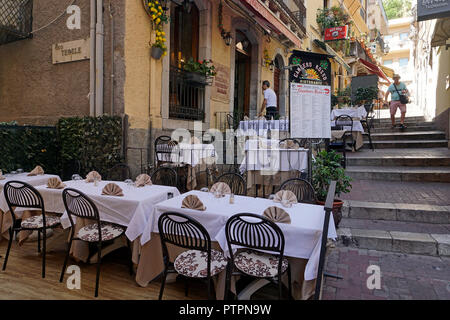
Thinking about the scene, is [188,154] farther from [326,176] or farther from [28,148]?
[28,148]

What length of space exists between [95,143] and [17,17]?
4529 mm

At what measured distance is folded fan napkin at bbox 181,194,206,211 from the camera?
2.78 metres

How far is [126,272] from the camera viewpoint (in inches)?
127

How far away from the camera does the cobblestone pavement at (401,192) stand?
474cm

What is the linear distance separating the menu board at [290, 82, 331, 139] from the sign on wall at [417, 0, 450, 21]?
3029 millimetres

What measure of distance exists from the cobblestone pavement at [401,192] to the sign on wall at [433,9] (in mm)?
3141

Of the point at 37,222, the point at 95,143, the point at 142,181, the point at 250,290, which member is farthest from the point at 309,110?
the point at 95,143

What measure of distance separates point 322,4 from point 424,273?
56.6 feet

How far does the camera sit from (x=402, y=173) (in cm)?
613

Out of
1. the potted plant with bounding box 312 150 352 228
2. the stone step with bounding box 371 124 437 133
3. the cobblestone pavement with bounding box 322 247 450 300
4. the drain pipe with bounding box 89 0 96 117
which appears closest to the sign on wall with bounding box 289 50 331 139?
the potted plant with bounding box 312 150 352 228

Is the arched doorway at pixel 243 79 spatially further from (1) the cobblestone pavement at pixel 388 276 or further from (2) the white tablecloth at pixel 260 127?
(1) the cobblestone pavement at pixel 388 276

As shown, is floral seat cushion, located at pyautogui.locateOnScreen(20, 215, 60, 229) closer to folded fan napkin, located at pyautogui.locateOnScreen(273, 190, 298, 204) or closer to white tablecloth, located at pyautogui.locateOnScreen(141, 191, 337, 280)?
white tablecloth, located at pyautogui.locateOnScreen(141, 191, 337, 280)
